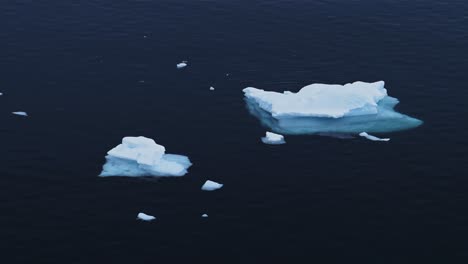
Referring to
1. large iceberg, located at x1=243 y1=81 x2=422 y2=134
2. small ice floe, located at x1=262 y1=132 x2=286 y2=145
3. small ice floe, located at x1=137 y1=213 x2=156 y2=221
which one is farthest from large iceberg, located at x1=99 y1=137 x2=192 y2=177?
large iceberg, located at x1=243 y1=81 x2=422 y2=134

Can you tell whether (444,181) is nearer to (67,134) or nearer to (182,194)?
(182,194)

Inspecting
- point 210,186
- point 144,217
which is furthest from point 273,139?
point 144,217

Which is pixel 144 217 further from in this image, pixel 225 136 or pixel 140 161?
pixel 225 136

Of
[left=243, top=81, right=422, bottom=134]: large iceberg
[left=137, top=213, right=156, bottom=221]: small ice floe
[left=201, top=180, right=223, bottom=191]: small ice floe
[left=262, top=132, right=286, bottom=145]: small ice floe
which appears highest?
[left=243, top=81, right=422, bottom=134]: large iceberg

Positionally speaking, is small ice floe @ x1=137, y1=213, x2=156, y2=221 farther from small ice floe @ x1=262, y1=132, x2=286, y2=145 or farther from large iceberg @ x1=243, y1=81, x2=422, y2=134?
large iceberg @ x1=243, y1=81, x2=422, y2=134

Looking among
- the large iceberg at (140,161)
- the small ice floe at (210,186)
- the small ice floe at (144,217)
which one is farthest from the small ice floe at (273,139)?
the small ice floe at (144,217)

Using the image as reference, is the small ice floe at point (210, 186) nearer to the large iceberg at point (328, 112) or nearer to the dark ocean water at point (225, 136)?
the dark ocean water at point (225, 136)

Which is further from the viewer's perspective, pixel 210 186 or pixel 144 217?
pixel 210 186
